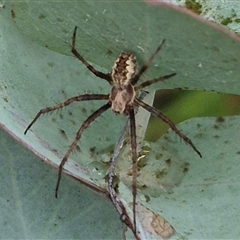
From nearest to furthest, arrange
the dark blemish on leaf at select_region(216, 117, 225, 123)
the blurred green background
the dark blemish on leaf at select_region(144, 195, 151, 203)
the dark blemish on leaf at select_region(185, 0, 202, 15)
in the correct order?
the dark blemish on leaf at select_region(185, 0, 202, 15)
the dark blemish on leaf at select_region(216, 117, 225, 123)
the dark blemish on leaf at select_region(144, 195, 151, 203)
the blurred green background

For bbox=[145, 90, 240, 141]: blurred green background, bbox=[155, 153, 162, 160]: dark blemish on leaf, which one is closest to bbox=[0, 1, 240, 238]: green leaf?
bbox=[155, 153, 162, 160]: dark blemish on leaf

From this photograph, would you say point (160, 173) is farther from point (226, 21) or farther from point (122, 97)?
A: point (226, 21)

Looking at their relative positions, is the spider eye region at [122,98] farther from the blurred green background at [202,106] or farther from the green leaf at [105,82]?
the blurred green background at [202,106]

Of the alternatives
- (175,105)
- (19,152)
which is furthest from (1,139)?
(175,105)

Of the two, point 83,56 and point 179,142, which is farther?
point 179,142

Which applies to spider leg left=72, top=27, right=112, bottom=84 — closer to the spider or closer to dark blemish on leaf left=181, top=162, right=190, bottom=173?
the spider

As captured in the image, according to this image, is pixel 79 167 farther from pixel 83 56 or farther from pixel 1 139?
pixel 83 56
